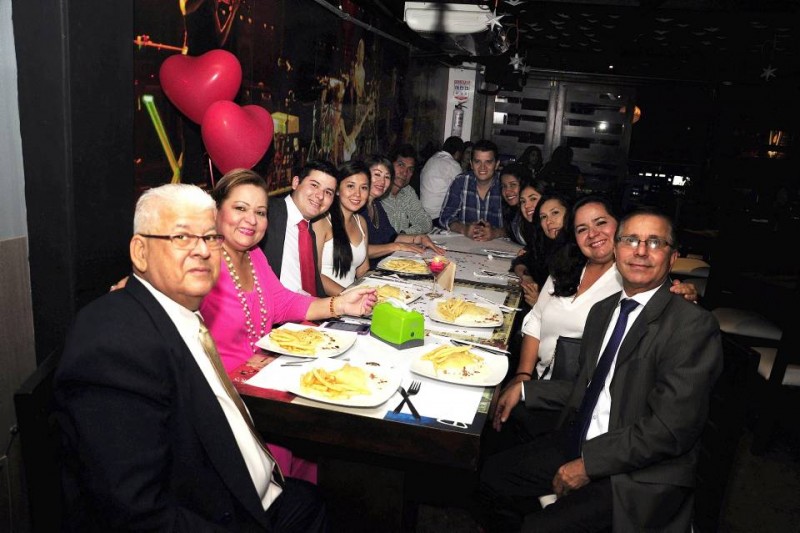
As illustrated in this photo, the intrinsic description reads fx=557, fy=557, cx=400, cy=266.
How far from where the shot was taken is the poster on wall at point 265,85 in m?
2.39

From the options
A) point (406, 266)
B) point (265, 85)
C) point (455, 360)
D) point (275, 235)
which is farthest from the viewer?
point (406, 266)

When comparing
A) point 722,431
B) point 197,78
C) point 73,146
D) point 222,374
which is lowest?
point 722,431

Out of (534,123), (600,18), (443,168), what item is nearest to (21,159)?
(443,168)

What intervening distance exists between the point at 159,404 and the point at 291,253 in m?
1.88

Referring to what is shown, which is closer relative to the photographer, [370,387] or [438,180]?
[370,387]

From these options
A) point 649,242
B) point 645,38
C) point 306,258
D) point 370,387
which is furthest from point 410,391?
point 645,38

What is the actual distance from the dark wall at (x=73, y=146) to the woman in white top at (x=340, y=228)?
1536 millimetres

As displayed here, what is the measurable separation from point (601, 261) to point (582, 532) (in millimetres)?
1359

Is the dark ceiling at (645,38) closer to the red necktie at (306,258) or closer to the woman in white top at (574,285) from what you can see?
the woman in white top at (574,285)

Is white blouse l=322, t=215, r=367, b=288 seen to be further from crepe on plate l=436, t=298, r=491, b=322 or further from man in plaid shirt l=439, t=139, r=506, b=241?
man in plaid shirt l=439, t=139, r=506, b=241

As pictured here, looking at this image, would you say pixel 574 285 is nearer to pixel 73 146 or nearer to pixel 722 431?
pixel 722 431

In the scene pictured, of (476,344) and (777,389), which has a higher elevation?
(476,344)

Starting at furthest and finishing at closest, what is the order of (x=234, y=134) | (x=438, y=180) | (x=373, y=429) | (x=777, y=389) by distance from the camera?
(x=438, y=180), (x=777, y=389), (x=234, y=134), (x=373, y=429)

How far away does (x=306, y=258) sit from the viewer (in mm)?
3225
